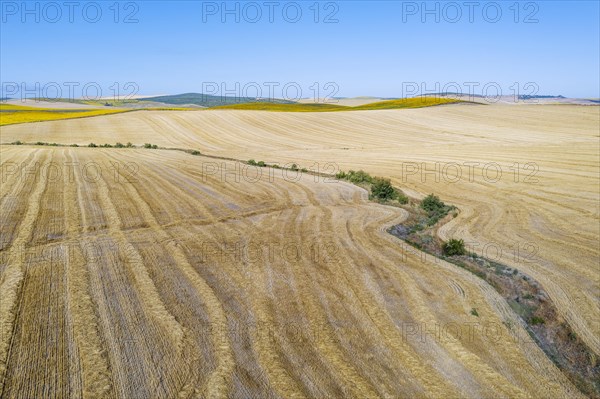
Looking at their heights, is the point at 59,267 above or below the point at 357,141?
below

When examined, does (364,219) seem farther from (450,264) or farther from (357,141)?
(357,141)

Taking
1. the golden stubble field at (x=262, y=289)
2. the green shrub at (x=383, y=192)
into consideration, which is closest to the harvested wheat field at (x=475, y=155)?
the golden stubble field at (x=262, y=289)

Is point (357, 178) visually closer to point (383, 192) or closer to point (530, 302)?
point (383, 192)

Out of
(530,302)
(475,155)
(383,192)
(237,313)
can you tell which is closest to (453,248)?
(530,302)

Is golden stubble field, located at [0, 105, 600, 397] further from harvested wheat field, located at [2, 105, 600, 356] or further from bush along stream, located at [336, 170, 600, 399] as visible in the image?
bush along stream, located at [336, 170, 600, 399]

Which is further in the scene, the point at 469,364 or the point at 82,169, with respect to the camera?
the point at 82,169

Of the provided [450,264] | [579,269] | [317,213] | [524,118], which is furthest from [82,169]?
[524,118]

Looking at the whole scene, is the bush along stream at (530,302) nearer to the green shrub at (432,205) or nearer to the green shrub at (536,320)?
the green shrub at (536,320)

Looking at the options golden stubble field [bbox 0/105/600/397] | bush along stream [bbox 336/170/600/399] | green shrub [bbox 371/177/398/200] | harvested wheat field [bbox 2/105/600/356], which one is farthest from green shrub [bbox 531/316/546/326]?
green shrub [bbox 371/177/398/200]
